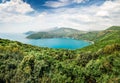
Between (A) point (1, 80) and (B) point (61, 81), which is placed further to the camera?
(A) point (1, 80)

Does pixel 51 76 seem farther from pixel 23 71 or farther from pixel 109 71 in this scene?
pixel 109 71

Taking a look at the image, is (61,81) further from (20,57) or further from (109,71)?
(20,57)

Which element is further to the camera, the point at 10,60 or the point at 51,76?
the point at 10,60

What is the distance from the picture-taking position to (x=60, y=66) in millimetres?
50750

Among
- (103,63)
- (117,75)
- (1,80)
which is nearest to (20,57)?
(1,80)

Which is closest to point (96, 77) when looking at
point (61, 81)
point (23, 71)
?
point (61, 81)

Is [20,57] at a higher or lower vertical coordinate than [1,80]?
higher

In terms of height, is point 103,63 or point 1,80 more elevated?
point 103,63

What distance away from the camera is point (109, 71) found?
1921 inches

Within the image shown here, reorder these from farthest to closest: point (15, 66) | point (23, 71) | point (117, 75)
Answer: point (15, 66) → point (23, 71) → point (117, 75)

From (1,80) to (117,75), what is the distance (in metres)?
30.2

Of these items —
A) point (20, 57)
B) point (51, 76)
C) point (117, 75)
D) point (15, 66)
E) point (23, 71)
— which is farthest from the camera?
point (20, 57)

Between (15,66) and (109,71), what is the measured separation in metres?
25.1

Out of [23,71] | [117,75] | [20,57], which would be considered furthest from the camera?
[20,57]
